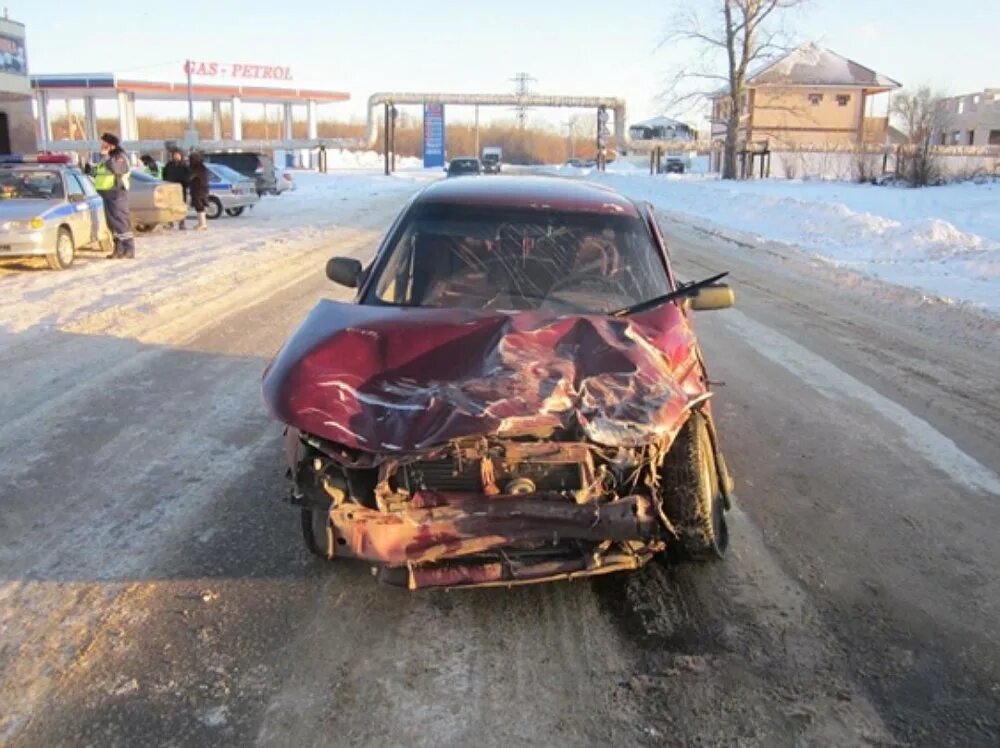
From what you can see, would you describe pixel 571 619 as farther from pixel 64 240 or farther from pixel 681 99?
pixel 681 99

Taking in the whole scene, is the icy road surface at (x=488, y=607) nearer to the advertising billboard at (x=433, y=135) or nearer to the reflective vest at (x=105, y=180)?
the reflective vest at (x=105, y=180)

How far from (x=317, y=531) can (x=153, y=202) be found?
57.9 ft

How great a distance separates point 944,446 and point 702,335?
3.68m

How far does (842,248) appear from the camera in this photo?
17453 millimetres

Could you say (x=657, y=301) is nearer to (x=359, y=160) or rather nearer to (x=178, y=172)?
(x=178, y=172)

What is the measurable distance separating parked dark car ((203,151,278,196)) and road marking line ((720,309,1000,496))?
25879mm

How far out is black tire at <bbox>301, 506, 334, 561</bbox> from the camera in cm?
340

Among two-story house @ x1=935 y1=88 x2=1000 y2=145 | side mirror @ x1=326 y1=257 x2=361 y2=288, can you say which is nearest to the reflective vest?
side mirror @ x1=326 y1=257 x2=361 y2=288

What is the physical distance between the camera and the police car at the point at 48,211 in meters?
12.8

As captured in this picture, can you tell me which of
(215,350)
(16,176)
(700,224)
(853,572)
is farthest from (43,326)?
(700,224)

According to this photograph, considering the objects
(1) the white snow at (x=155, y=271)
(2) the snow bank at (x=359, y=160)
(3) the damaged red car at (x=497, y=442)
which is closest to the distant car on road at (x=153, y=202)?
(1) the white snow at (x=155, y=271)

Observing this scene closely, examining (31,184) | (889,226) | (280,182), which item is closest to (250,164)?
(280,182)

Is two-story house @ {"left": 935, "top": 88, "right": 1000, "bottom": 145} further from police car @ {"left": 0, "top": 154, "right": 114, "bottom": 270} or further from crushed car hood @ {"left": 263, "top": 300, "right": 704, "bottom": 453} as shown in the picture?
crushed car hood @ {"left": 263, "top": 300, "right": 704, "bottom": 453}

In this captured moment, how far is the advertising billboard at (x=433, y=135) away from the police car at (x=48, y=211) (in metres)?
49.8
